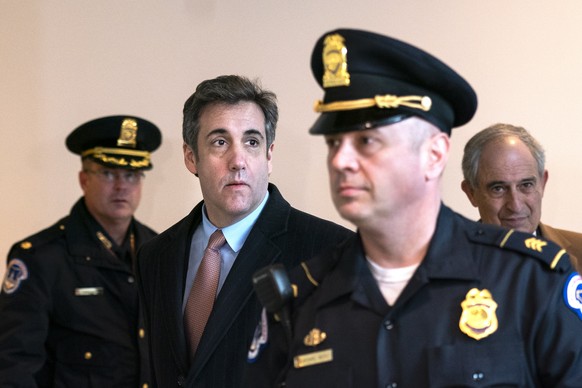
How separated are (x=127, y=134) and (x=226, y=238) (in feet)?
4.32

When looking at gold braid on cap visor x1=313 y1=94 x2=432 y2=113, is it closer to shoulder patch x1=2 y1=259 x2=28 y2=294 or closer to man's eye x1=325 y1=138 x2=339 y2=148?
man's eye x1=325 y1=138 x2=339 y2=148

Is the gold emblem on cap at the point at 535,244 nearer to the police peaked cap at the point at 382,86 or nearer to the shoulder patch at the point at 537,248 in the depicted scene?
the shoulder patch at the point at 537,248

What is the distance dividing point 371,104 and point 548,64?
1.93 meters

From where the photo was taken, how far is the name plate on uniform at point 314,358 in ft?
6.24

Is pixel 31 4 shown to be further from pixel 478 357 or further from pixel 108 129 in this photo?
pixel 478 357

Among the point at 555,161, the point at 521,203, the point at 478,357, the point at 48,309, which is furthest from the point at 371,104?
the point at 48,309

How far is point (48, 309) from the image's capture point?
361cm

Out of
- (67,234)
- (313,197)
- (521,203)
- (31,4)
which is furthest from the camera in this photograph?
(31,4)

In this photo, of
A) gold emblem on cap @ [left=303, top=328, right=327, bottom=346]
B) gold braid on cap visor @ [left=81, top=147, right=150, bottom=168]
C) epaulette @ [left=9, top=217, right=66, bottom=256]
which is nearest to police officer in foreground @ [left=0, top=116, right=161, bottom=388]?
epaulette @ [left=9, top=217, right=66, bottom=256]

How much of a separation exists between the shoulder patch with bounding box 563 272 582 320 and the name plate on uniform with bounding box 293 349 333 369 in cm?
48

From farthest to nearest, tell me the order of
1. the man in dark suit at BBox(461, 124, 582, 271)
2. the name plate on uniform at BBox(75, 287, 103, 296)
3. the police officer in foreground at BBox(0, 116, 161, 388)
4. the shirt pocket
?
the name plate on uniform at BBox(75, 287, 103, 296) → the police officer in foreground at BBox(0, 116, 161, 388) → the man in dark suit at BBox(461, 124, 582, 271) → the shirt pocket

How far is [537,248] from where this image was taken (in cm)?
188

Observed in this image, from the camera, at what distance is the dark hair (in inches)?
114

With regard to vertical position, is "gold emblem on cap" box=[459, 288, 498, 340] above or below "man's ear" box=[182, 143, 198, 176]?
below
